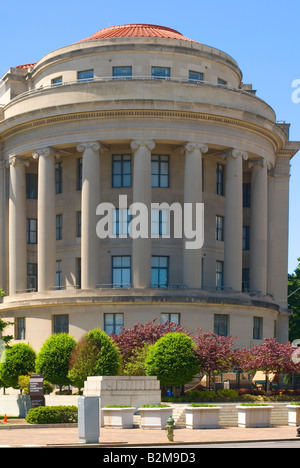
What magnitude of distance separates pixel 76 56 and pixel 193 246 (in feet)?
60.6

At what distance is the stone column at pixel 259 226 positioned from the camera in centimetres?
7600

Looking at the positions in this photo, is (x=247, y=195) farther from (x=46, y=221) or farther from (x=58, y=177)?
(x=46, y=221)

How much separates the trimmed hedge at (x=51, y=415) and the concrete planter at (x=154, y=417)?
5.12m

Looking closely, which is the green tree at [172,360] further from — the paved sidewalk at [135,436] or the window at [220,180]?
the window at [220,180]

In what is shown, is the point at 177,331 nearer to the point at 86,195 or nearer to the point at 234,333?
the point at 234,333

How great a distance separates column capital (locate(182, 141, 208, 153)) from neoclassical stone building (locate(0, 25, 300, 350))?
77mm

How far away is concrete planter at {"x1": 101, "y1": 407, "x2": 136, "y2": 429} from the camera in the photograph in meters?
48.0

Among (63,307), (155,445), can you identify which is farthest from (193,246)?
(155,445)

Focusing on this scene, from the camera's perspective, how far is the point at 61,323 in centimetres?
7062

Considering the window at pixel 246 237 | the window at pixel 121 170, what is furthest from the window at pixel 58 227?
the window at pixel 246 237

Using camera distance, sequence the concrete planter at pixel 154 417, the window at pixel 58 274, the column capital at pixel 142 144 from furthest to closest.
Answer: the window at pixel 58 274
the column capital at pixel 142 144
the concrete planter at pixel 154 417

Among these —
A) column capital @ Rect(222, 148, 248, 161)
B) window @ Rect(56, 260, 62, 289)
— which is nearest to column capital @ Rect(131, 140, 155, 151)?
column capital @ Rect(222, 148, 248, 161)

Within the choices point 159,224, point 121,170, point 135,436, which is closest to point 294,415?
point 135,436

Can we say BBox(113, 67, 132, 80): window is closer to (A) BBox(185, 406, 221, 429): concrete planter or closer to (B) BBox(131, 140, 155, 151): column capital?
(B) BBox(131, 140, 155, 151): column capital
